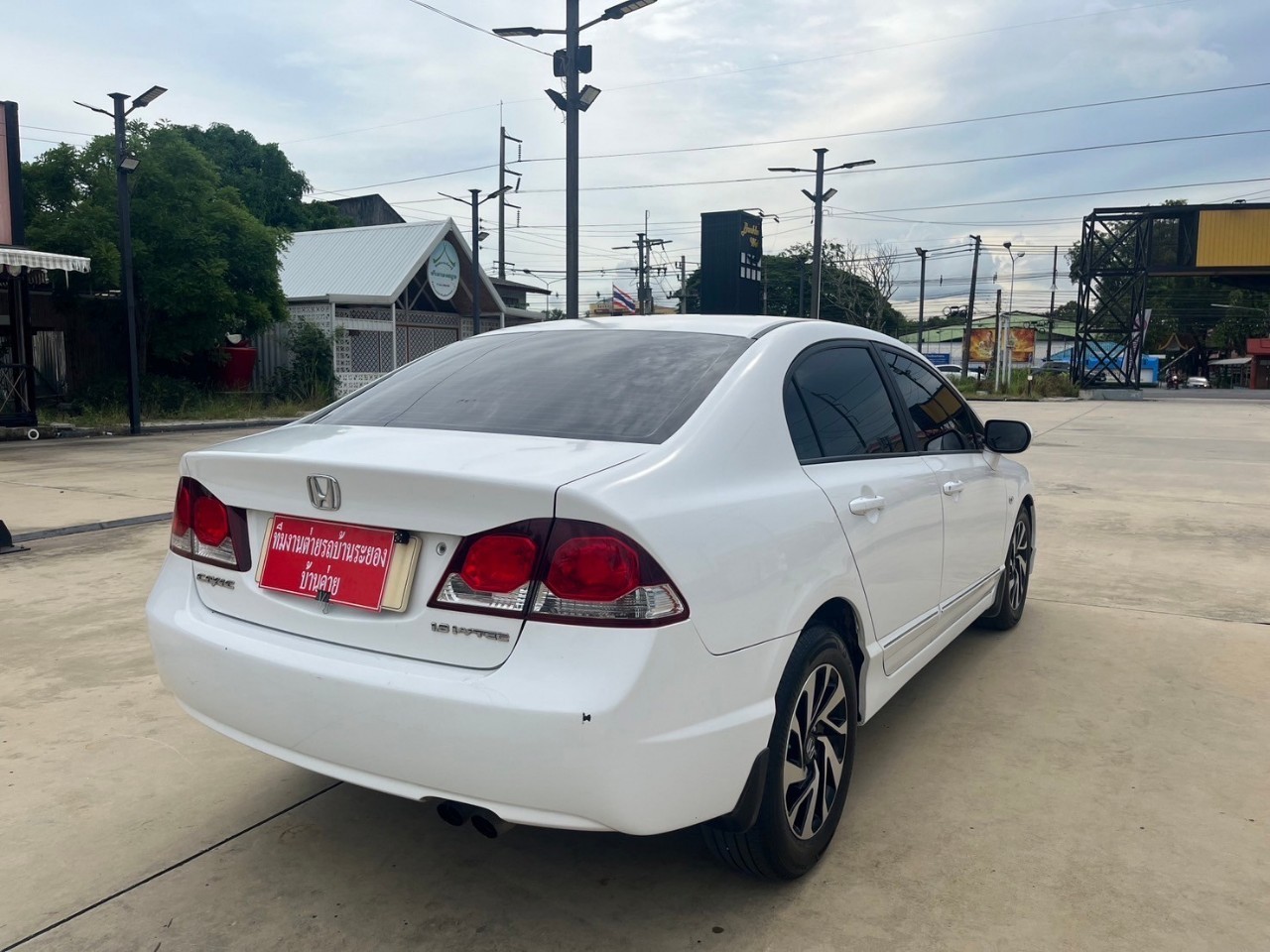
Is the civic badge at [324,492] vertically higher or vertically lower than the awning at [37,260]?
lower

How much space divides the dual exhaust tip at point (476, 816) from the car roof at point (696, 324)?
168 cm

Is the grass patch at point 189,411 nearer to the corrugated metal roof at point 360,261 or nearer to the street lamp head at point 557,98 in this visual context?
the corrugated metal roof at point 360,261

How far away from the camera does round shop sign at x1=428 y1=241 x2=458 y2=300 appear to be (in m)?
28.6

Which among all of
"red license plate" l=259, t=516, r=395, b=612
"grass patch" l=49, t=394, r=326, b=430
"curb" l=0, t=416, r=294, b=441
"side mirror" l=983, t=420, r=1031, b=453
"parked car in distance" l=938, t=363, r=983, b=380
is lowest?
"curb" l=0, t=416, r=294, b=441

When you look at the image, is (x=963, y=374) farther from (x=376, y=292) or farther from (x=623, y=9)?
(x=623, y=9)

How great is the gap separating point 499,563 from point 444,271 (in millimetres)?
28193

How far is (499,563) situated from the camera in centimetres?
218

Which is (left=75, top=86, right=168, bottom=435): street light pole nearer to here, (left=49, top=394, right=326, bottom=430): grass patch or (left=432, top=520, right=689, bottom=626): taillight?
(left=49, top=394, right=326, bottom=430): grass patch

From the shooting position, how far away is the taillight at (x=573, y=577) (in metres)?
2.12

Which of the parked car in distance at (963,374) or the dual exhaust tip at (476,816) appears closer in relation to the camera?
the dual exhaust tip at (476,816)

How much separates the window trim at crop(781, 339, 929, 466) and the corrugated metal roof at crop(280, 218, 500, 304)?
24.4m

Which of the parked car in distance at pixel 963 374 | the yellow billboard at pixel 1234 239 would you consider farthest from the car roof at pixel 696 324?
the yellow billboard at pixel 1234 239

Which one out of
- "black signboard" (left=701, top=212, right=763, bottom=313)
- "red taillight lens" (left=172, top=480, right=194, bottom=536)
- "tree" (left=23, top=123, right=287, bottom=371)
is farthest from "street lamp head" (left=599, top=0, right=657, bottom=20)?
"black signboard" (left=701, top=212, right=763, bottom=313)

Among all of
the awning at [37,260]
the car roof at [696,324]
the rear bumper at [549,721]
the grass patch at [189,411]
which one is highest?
the awning at [37,260]
